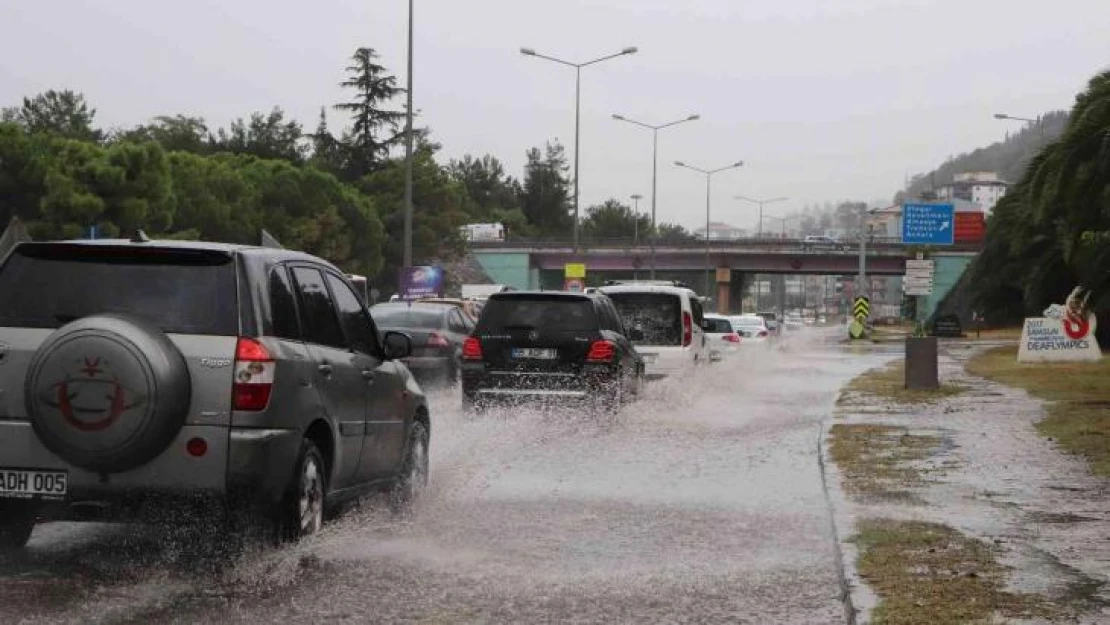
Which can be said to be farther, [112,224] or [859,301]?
[859,301]

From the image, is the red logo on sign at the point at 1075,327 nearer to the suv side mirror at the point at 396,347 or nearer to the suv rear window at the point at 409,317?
the suv rear window at the point at 409,317

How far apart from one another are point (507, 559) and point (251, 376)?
1.76m

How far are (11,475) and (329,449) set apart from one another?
172cm

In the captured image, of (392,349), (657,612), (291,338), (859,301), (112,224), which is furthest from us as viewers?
(859,301)

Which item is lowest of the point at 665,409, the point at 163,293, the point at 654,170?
the point at 665,409

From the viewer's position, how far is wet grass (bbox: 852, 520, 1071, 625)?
22.4 feet

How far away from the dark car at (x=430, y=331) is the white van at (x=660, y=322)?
2.52 meters

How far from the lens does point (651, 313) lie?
81.7 feet

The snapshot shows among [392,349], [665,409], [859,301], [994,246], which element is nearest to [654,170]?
[859,301]

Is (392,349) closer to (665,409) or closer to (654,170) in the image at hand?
(665,409)

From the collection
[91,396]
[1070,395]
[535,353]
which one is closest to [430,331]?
[535,353]

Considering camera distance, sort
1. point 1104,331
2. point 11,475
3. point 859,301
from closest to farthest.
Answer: point 11,475, point 1104,331, point 859,301

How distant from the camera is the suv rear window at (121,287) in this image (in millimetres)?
7684

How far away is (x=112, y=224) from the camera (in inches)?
2539
